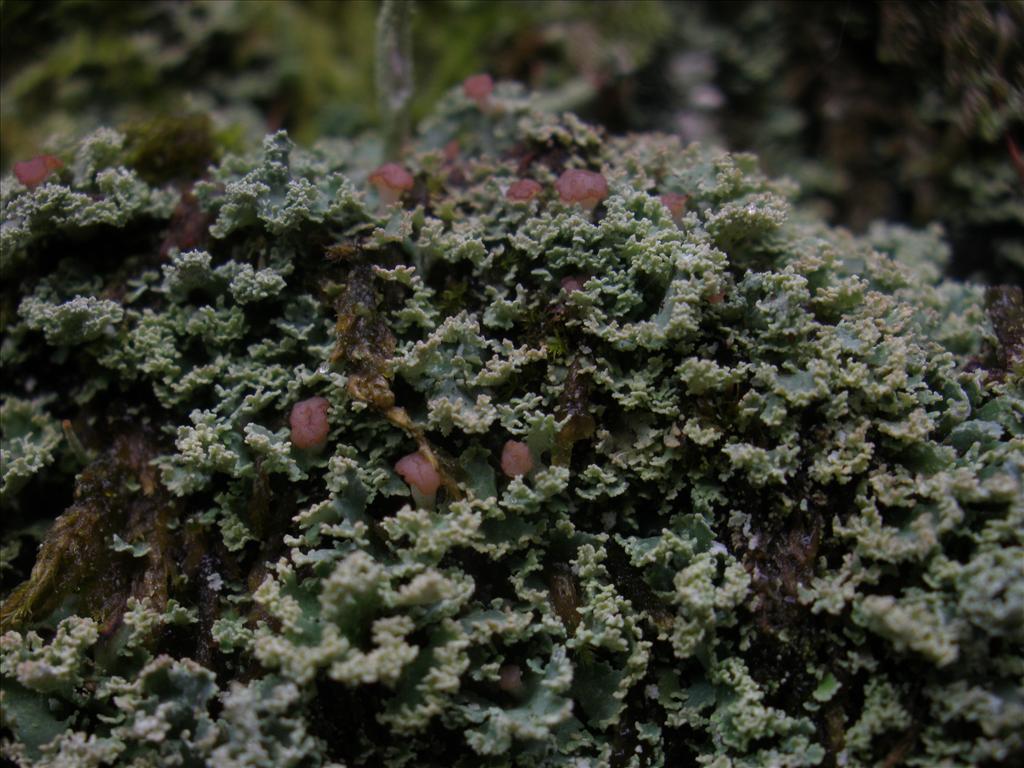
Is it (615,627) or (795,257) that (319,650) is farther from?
(795,257)

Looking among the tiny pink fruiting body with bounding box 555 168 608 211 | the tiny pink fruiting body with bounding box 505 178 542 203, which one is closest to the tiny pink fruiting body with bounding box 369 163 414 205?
the tiny pink fruiting body with bounding box 505 178 542 203

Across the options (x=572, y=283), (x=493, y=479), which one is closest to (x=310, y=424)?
(x=493, y=479)

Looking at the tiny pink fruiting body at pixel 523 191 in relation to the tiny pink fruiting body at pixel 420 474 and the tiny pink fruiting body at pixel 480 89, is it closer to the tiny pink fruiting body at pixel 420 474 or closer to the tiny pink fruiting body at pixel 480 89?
the tiny pink fruiting body at pixel 480 89

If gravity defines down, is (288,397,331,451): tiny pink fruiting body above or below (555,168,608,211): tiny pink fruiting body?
below

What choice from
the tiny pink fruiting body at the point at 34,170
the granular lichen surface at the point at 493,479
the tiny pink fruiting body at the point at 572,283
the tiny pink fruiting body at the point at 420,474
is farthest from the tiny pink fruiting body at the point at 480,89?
the tiny pink fruiting body at the point at 420,474

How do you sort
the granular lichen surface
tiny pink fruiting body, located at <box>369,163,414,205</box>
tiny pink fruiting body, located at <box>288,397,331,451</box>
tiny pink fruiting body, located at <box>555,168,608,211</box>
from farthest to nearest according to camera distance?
1. tiny pink fruiting body, located at <box>369,163,414,205</box>
2. tiny pink fruiting body, located at <box>555,168,608,211</box>
3. tiny pink fruiting body, located at <box>288,397,331,451</box>
4. the granular lichen surface

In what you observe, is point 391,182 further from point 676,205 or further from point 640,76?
point 640,76

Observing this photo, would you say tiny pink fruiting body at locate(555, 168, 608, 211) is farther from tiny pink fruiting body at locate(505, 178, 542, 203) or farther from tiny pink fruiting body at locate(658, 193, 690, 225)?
tiny pink fruiting body at locate(658, 193, 690, 225)

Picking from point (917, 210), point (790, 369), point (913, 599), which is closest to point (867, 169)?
point (917, 210)
